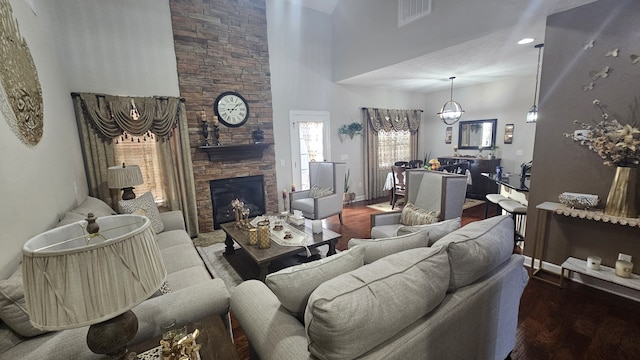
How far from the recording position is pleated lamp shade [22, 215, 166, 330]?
2.33ft

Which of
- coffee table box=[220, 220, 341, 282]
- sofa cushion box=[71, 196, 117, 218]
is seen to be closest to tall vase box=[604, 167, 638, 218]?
coffee table box=[220, 220, 341, 282]

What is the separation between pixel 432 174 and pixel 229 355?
2630mm

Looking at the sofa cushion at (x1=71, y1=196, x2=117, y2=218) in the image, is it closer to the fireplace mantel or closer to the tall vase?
the fireplace mantel

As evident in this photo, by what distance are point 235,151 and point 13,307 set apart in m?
3.61

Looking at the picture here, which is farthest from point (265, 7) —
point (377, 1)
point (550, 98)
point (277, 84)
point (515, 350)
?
point (515, 350)

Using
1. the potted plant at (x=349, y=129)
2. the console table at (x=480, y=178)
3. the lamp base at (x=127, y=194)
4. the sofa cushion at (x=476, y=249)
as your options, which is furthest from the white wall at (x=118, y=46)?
the console table at (x=480, y=178)

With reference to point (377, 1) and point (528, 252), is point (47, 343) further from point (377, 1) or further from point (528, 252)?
point (377, 1)

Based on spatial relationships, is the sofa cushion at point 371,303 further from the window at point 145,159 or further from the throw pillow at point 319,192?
the window at point 145,159

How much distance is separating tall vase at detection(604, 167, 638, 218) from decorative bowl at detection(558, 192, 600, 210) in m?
0.13

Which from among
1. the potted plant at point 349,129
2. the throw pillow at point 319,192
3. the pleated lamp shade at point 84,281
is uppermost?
the potted plant at point 349,129

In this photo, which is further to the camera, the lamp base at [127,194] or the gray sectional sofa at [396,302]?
the lamp base at [127,194]

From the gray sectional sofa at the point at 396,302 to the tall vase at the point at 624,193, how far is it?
1.43 m

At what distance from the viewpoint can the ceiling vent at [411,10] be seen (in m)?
3.64

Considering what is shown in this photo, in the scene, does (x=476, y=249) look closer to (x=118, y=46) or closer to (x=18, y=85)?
(x=18, y=85)
